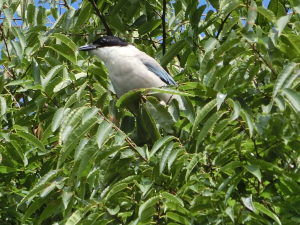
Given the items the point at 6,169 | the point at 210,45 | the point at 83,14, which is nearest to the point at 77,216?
the point at 6,169

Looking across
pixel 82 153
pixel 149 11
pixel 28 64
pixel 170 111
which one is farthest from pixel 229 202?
pixel 149 11

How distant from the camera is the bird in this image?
4.16 m

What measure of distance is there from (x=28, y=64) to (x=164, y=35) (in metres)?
1.25

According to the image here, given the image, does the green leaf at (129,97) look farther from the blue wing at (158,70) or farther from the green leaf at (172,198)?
the blue wing at (158,70)

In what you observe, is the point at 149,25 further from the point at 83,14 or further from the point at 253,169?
the point at 253,169

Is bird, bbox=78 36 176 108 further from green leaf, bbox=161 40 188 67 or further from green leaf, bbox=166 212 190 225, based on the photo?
green leaf, bbox=166 212 190 225

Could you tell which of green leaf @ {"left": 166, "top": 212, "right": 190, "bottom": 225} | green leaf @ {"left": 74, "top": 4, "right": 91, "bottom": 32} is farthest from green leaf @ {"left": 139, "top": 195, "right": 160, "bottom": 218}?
green leaf @ {"left": 74, "top": 4, "right": 91, "bottom": 32}

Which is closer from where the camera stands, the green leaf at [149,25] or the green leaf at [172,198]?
the green leaf at [172,198]

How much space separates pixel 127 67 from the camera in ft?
13.8

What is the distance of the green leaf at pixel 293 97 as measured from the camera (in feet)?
7.36

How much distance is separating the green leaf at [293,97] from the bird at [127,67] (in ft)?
6.17

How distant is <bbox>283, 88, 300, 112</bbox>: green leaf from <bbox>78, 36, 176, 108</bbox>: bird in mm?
1881

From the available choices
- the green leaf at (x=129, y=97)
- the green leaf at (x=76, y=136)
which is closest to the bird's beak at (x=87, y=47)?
the green leaf at (x=129, y=97)

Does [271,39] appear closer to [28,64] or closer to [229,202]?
[229,202]
